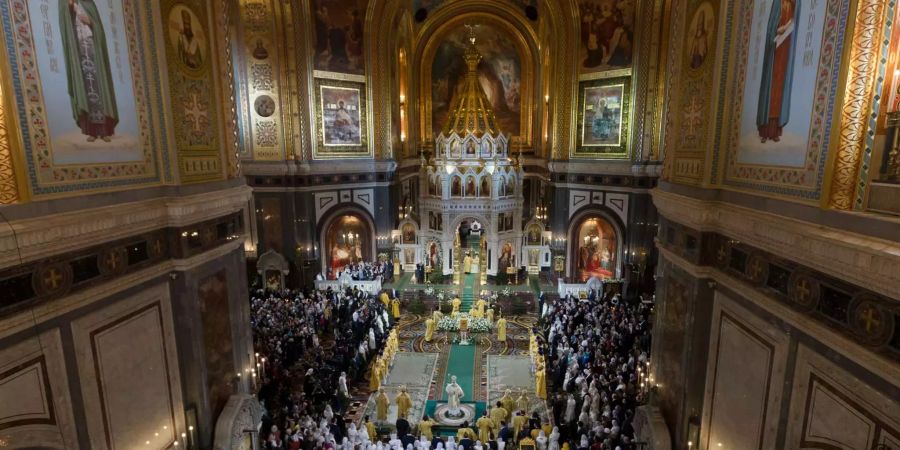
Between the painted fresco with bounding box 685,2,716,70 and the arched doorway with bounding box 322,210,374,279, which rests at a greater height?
the painted fresco with bounding box 685,2,716,70

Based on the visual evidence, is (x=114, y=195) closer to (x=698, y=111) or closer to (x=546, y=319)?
(x=698, y=111)

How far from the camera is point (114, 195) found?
763 centimetres

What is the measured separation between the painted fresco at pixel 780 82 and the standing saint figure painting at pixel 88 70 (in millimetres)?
9830

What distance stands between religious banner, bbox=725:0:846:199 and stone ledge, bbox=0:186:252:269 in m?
9.21

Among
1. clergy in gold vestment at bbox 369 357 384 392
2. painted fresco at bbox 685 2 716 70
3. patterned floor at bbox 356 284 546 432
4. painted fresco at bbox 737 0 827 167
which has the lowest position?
patterned floor at bbox 356 284 546 432

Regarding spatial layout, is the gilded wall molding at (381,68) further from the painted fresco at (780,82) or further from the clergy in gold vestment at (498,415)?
the painted fresco at (780,82)

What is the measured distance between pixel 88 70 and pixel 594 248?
2146cm

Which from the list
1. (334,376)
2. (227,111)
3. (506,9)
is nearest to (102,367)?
(227,111)

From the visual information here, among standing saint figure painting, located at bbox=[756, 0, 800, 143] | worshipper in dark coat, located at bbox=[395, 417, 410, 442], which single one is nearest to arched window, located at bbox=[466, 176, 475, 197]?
worshipper in dark coat, located at bbox=[395, 417, 410, 442]

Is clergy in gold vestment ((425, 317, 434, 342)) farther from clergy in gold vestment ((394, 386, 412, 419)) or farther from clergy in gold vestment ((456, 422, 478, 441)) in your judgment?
clergy in gold vestment ((456, 422, 478, 441))

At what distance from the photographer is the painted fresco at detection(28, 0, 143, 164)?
6.60 meters

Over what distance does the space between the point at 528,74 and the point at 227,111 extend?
2521 centimetres

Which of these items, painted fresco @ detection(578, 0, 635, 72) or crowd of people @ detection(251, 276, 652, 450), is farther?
painted fresco @ detection(578, 0, 635, 72)

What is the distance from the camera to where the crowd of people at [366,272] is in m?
23.3
